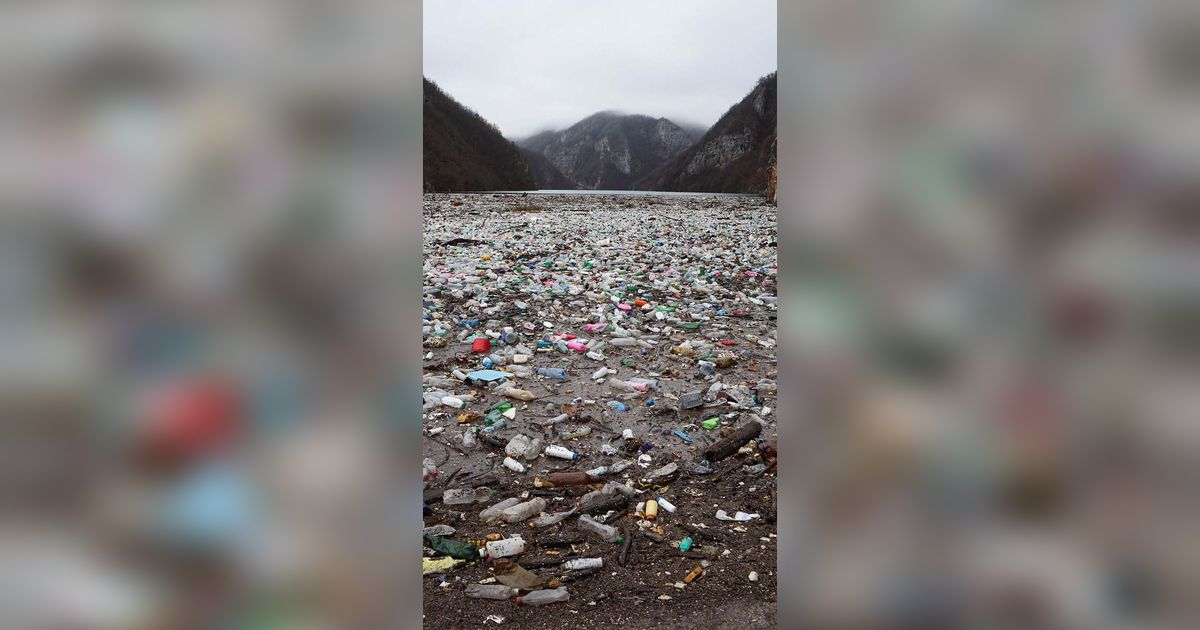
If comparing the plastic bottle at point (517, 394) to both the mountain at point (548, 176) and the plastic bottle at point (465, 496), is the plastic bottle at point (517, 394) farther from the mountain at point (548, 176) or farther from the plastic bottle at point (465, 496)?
the mountain at point (548, 176)

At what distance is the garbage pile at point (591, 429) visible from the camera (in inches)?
75.6

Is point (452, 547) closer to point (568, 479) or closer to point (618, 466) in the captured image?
point (568, 479)

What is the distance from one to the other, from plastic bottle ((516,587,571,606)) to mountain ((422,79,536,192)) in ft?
117

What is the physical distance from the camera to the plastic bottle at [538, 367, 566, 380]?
11.5 ft

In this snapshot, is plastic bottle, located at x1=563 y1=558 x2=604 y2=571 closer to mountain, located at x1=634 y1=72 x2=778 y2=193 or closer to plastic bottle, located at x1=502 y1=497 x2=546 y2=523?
plastic bottle, located at x1=502 y1=497 x2=546 y2=523

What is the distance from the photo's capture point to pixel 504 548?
76.9 inches

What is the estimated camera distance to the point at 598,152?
86125 millimetres

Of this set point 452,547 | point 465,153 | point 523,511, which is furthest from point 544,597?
point 465,153
